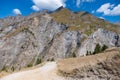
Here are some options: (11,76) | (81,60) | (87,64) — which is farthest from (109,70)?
(11,76)

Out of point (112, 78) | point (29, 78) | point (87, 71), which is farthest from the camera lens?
point (29, 78)

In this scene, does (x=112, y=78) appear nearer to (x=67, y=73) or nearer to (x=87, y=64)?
(x=87, y=64)

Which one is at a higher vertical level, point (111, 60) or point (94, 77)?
point (111, 60)

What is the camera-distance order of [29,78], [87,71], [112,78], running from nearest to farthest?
1. [112,78]
2. [87,71]
3. [29,78]

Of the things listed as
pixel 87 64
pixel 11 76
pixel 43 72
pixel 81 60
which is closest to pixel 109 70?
pixel 87 64

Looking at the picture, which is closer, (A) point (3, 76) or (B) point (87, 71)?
(B) point (87, 71)

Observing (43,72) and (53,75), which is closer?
(53,75)

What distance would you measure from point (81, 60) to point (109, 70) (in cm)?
592

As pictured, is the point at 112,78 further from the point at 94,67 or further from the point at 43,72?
the point at 43,72

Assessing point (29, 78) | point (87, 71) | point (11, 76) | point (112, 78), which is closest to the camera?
point (112, 78)

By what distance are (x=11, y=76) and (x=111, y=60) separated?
52.0 feet

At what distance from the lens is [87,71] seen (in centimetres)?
3378

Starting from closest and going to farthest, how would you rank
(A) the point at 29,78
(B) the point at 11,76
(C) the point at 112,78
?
1. (C) the point at 112,78
2. (A) the point at 29,78
3. (B) the point at 11,76

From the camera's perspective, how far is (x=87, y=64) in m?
34.5
